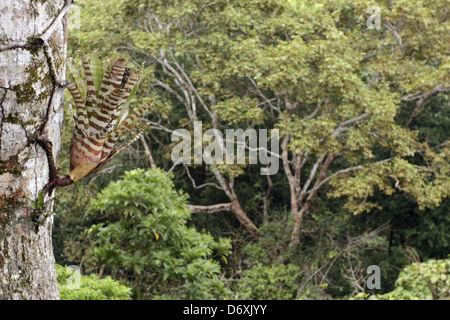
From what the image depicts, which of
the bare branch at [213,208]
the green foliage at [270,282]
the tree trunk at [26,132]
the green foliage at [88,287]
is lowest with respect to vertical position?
the green foliage at [270,282]

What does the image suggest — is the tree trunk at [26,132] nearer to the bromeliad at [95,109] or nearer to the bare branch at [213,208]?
the bromeliad at [95,109]

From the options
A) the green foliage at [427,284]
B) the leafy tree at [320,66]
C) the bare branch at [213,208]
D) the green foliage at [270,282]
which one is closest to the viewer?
the green foliage at [427,284]

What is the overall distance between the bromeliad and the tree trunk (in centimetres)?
5

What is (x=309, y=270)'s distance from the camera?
8469mm

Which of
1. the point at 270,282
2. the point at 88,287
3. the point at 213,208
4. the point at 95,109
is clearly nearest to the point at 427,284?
the point at 88,287

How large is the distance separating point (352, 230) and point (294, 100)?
2784mm

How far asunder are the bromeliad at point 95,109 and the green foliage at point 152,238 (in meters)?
2.79

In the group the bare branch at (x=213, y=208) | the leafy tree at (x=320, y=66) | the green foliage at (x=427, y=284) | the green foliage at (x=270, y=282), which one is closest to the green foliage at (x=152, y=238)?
the green foliage at (x=427, y=284)

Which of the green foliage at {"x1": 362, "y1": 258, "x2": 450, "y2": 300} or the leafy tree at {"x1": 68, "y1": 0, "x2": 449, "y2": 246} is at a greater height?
the leafy tree at {"x1": 68, "y1": 0, "x2": 449, "y2": 246}

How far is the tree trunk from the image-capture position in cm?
93

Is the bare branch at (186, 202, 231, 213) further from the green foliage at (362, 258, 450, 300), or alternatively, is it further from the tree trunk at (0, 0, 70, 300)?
the tree trunk at (0, 0, 70, 300)

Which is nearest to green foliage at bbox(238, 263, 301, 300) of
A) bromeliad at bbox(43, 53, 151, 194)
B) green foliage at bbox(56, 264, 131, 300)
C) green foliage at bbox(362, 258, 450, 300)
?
green foliage at bbox(362, 258, 450, 300)

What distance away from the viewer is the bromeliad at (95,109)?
104 cm

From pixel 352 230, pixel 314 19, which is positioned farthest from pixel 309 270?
pixel 314 19
